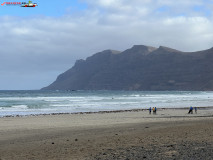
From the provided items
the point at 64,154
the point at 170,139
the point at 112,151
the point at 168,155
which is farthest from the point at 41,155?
the point at 170,139

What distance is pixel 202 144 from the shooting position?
11.0 meters

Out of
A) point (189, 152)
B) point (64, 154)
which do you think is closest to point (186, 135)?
point (189, 152)

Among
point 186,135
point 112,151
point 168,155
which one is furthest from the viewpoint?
point 186,135

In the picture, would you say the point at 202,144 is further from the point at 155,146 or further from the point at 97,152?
the point at 97,152

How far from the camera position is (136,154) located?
977cm

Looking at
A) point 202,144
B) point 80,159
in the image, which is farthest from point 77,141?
point 202,144

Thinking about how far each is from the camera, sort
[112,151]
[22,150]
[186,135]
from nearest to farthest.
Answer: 1. [112,151]
2. [22,150]
3. [186,135]

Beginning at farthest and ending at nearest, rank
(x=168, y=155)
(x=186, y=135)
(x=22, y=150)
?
(x=186, y=135) → (x=22, y=150) → (x=168, y=155)

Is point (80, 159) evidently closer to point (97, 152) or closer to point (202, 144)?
point (97, 152)

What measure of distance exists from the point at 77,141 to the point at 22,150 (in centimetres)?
248

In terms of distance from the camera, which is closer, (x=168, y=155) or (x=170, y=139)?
(x=168, y=155)

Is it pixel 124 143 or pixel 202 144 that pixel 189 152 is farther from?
pixel 124 143

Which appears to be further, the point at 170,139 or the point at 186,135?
the point at 186,135

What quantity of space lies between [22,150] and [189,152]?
5.80 m
